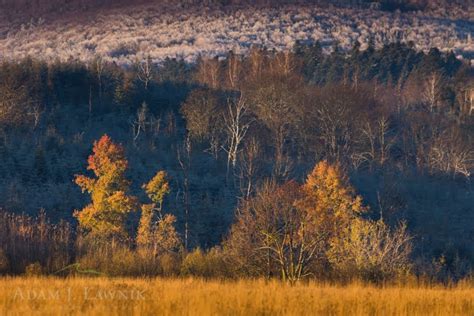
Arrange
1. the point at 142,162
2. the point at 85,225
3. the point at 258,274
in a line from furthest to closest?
the point at 142,162
the point at 85,225
the point at 258,274

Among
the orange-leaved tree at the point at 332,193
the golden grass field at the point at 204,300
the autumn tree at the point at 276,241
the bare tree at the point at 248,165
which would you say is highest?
Result: the golden grass field at the point at 204,300

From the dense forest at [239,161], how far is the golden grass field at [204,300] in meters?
8.32

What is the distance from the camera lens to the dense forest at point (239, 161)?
39659 millimetres

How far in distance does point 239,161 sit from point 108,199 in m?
26.1

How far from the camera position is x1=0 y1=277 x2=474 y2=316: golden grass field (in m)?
14.5

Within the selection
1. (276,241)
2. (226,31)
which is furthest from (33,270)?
(226,31)

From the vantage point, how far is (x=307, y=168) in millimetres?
65062

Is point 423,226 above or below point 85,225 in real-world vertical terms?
below

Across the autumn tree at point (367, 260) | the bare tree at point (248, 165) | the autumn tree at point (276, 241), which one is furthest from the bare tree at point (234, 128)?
the autumn tree at point (276, 241)

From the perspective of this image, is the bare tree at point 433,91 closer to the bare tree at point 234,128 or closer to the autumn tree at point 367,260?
the bare tree at point 234,128

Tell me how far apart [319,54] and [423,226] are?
55.4 meters

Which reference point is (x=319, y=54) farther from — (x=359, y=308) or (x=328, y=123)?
(x=359, y=308)

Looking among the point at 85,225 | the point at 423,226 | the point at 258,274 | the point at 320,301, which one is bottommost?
the point at 423,226

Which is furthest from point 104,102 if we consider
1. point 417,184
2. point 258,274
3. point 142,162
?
point 258,274
